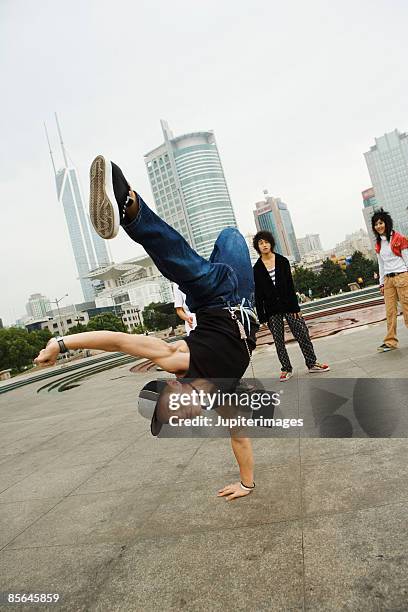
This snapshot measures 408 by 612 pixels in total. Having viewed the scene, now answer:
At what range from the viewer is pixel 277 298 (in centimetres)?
552

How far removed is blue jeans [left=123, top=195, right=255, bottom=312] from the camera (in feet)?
7.67

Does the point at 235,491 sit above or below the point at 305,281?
below

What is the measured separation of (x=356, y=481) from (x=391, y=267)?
3.97m

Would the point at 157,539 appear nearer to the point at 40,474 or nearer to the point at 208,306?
the point at 208,306

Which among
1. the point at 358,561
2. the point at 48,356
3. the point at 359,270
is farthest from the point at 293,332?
the point at 359,270

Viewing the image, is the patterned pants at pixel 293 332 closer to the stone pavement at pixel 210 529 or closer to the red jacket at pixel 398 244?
the red jacket at pixel 398 244

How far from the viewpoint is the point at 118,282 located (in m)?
154

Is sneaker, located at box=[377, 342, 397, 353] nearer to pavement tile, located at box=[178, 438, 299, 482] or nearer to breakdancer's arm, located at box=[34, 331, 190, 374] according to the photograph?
pavement tile, located at box=[178, 438, 299, 482]

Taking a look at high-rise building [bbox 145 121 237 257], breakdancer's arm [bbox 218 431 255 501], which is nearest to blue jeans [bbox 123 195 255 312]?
breakdancer's arm [bbox 218 431 255 501]

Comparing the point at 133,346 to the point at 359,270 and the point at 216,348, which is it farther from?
the point at 359,270

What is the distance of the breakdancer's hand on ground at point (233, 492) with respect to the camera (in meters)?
2.47

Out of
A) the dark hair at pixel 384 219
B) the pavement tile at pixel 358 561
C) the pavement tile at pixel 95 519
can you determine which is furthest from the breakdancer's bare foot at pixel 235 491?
the dark hair at pixel 384 219

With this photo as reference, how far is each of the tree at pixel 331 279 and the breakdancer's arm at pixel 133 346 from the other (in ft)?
224

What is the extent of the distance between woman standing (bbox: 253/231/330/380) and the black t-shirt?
3.05 meters
